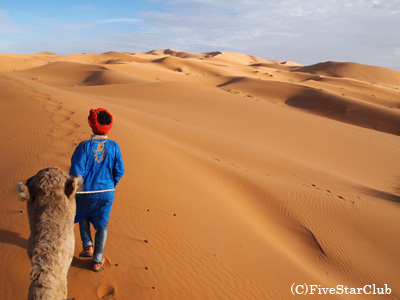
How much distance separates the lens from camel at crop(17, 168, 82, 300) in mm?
1840

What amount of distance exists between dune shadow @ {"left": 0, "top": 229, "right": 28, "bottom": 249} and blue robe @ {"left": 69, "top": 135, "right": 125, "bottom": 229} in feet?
3.20

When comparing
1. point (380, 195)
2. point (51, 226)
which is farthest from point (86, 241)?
point (380, 195)

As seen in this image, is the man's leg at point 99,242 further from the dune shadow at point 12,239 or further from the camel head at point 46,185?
the camel head at point 46,185

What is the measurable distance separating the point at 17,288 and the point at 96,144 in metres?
1.57

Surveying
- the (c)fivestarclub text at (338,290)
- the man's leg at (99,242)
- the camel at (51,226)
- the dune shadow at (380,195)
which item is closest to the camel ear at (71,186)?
the camel at (51,226)

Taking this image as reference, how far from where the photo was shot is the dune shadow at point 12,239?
327cm

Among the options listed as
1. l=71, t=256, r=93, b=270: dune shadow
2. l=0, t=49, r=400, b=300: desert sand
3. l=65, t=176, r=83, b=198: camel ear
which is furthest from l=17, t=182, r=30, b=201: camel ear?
l=71, t=256, r=93, b=270: dune shadow

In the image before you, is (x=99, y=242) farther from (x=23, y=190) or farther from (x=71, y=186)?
(x=23, y=190)

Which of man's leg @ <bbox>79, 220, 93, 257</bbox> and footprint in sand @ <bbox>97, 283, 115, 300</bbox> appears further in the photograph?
man's leg @ <bbox>79, 220, 93, 257</bbox>

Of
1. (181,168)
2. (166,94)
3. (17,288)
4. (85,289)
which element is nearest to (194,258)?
(85,289)

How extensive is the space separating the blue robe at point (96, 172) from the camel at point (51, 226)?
1.98 ft

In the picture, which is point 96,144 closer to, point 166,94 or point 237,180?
point 237,180

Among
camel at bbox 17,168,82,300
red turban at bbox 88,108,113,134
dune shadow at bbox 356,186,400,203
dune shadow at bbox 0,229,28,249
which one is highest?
red turban at bbox 88,108,113,134

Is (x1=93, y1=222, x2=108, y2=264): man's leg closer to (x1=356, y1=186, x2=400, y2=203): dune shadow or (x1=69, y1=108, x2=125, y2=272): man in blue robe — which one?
(x1=69, y1=108, x2=125, y2=272): man in blue robe
